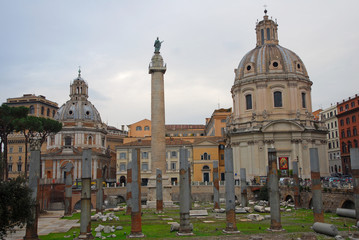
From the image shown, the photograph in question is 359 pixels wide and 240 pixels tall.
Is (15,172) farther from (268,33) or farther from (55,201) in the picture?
(268,33)

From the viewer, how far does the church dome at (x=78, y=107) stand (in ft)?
254

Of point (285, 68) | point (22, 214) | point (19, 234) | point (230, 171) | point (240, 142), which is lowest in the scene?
point (19, 234)

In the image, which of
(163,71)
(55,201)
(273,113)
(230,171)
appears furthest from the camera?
(273,113)

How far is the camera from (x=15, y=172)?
81250 mm

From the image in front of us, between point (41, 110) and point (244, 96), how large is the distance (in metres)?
54.7

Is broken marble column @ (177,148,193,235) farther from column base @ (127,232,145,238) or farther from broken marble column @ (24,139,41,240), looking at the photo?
broken marble column @ (24,139,41,240)

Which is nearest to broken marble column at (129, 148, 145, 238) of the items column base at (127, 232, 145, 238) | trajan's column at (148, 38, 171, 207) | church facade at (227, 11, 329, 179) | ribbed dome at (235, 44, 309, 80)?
column base at (127, 232, 145, 238)

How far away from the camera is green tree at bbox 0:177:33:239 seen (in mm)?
16397

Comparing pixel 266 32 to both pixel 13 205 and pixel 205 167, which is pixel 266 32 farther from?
pixel 13 205

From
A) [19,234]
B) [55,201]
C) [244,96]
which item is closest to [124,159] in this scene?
[55,201]

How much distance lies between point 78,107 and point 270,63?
1611 inches

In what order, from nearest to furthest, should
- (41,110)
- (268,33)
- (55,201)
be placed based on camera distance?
(55,201) → (268,33) → (41,110)

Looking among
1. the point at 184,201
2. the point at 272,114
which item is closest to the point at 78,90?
the point at 272,114

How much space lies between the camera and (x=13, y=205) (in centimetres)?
1689
